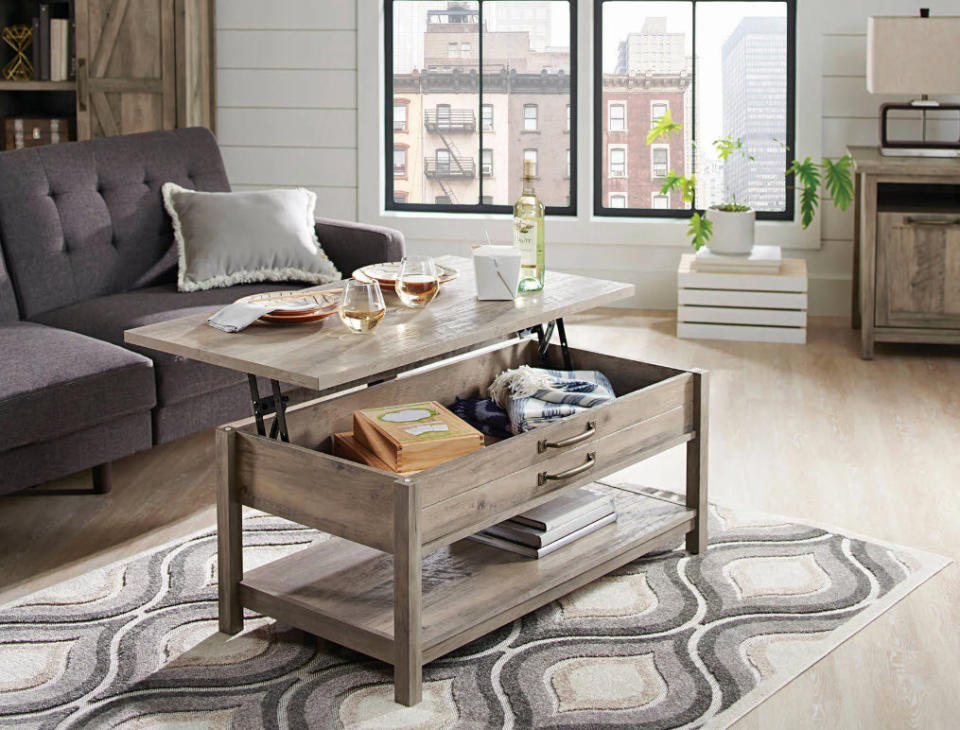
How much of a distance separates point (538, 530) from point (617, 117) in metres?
3.30

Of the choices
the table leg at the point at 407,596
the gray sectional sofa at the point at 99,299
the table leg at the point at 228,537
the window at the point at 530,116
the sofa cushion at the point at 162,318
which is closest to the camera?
the table leg at the point at 407,596

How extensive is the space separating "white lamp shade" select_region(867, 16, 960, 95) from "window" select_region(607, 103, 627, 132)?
4.01 feet

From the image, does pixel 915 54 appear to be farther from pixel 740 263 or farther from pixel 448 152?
pixel 448 152

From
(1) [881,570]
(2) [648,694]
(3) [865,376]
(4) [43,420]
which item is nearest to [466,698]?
(2) [648,694]

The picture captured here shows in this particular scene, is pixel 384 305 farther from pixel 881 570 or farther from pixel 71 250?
pixel 71 250

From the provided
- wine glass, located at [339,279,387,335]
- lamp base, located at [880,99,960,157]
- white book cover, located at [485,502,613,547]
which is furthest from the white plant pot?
wine glass, located at [339,279,387,335]

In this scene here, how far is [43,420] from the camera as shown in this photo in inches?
122

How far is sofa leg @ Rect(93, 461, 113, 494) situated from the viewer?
137 inches

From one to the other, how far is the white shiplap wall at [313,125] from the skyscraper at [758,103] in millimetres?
284

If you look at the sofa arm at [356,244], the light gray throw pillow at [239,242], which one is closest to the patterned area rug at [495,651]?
the light gray throw pillow at [239,242]

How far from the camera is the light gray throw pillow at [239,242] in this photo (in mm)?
4039

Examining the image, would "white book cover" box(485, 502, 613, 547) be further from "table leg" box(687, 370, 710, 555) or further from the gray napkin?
the gray napkin

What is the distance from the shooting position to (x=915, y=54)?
4770 mm

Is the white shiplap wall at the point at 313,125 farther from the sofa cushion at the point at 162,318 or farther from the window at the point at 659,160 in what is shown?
the sofa cushion at the point at 162,318
